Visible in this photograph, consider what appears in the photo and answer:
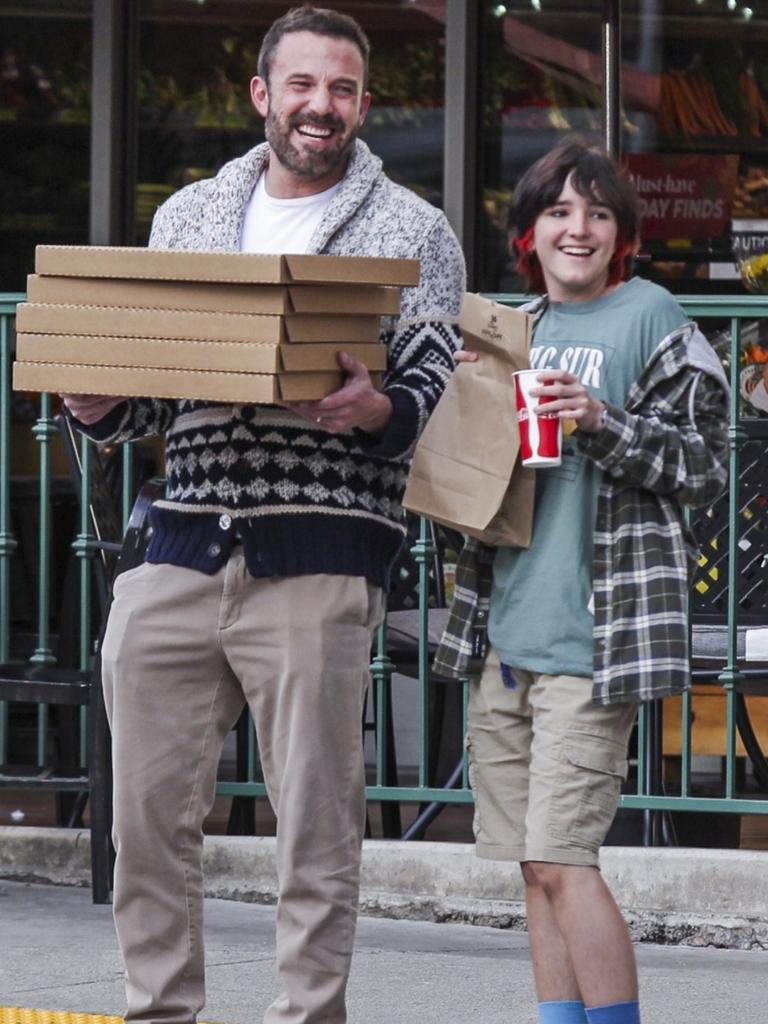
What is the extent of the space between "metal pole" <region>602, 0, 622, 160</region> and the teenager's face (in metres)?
3.36

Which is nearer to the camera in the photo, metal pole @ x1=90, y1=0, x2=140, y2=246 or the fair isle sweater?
the fair isle sweater

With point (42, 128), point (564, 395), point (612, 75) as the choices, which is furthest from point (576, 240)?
point (42, 128)

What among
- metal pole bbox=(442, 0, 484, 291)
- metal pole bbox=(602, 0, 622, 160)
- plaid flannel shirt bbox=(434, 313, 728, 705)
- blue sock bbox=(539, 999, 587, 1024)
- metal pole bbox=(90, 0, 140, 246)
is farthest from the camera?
metal pole bbox=(90, 0, 140, 246)

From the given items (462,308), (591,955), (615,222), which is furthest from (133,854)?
(615,222)

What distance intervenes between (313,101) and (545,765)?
119cm

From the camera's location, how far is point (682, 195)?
7.75 meters

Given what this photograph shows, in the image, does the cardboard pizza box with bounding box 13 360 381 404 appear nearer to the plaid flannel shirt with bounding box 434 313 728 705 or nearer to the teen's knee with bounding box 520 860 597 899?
the plaid flannel shirt with bounding box 434 313 728 705

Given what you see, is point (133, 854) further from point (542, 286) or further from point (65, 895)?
point (65, 895)

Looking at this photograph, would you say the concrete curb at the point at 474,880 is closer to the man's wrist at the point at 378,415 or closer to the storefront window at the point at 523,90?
the man's wrist at the point at 378,415

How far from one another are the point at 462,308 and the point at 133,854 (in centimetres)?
110

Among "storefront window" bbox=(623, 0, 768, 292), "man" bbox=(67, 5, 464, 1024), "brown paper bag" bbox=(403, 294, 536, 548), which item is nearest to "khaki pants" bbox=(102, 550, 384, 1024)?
"man" bbox=(67, 5, 464, 1024)

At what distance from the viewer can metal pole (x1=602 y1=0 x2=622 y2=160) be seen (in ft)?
23.0

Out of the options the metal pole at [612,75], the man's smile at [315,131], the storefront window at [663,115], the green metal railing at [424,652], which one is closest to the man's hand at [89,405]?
the man's smile at [315,131]

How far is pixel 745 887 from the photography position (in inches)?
209
